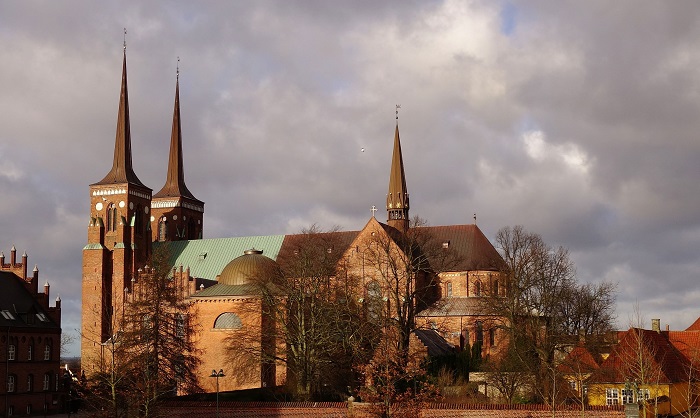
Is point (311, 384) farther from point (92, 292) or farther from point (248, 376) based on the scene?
point (92, 292)

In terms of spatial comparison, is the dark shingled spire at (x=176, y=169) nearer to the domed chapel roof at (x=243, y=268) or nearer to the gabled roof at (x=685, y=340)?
the domed chapel roof at (x=243, y=268)

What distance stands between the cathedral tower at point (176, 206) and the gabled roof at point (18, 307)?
39.1m

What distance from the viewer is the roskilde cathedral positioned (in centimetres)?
7269

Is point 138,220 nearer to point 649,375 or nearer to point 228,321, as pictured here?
point 228,321

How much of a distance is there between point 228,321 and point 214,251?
1045 inches

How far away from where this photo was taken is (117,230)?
3789 inches

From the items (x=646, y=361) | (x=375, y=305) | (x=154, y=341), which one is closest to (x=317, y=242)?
(x=375, y=305)

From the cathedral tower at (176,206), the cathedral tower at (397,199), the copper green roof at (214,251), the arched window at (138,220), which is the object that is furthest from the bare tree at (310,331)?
the cathedral tower at (176,206)

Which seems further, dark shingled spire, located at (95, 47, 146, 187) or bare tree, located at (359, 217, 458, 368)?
dark shingled spire, located at (95, 47, 146, 187)

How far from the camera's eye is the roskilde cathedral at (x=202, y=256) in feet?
238

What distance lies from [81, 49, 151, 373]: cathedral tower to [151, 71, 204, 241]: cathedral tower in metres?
7.41

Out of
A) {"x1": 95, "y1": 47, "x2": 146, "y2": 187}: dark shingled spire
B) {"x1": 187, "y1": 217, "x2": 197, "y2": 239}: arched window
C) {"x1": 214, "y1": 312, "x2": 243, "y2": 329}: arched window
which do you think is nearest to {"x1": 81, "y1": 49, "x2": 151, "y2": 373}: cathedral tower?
{"x1": 95, "y1": 47, "x2": 146, "y2": 187}: dark shingled spire

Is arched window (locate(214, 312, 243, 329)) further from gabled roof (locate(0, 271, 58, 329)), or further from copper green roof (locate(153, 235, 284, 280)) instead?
copper green roof (locate(153, 235, 284, 280))

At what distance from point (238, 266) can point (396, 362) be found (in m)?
42.6
